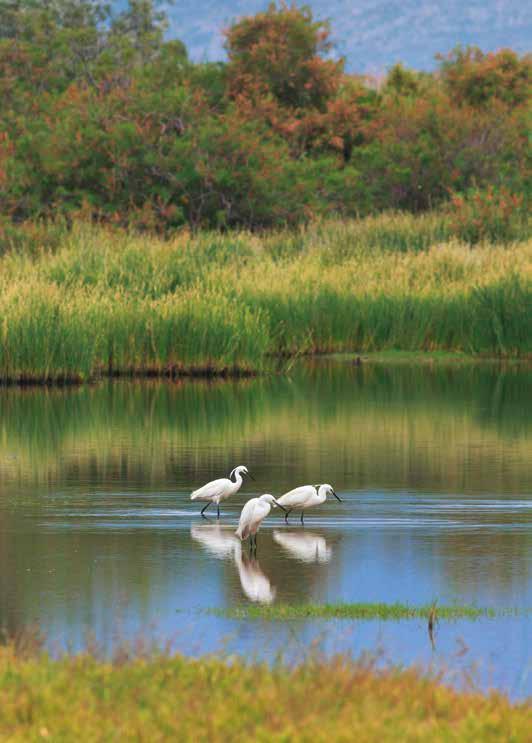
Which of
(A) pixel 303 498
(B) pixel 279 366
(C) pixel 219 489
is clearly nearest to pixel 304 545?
(A) pixel 303 498

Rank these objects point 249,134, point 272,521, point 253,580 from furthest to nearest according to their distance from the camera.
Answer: point 249,134, point 272,521, point 253,580

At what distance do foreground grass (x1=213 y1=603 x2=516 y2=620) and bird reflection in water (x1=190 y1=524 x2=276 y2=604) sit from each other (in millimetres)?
279

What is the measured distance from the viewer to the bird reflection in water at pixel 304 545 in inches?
448

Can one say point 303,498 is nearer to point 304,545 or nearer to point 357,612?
point 304,545

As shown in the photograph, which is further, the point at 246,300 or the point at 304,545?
the point at 246,300

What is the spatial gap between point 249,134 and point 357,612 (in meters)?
33.9

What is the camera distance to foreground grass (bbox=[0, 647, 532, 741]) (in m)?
6.18

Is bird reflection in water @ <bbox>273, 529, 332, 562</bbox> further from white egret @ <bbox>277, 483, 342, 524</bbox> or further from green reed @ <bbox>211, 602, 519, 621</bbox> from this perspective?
green reed @ <bbox>211, 602, 519, 621</bbox>

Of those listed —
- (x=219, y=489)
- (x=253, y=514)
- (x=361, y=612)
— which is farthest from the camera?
(x=219, y=489)

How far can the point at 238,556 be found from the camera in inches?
448

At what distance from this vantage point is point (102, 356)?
1021 inches

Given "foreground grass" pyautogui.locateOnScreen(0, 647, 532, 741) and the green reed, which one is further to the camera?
the green reed

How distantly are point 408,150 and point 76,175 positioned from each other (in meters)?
9.55

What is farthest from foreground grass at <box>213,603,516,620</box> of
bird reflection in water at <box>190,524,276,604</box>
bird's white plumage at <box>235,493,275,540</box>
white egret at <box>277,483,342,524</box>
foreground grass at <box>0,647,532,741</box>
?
white egret at <box>277,483,342,524</box>
